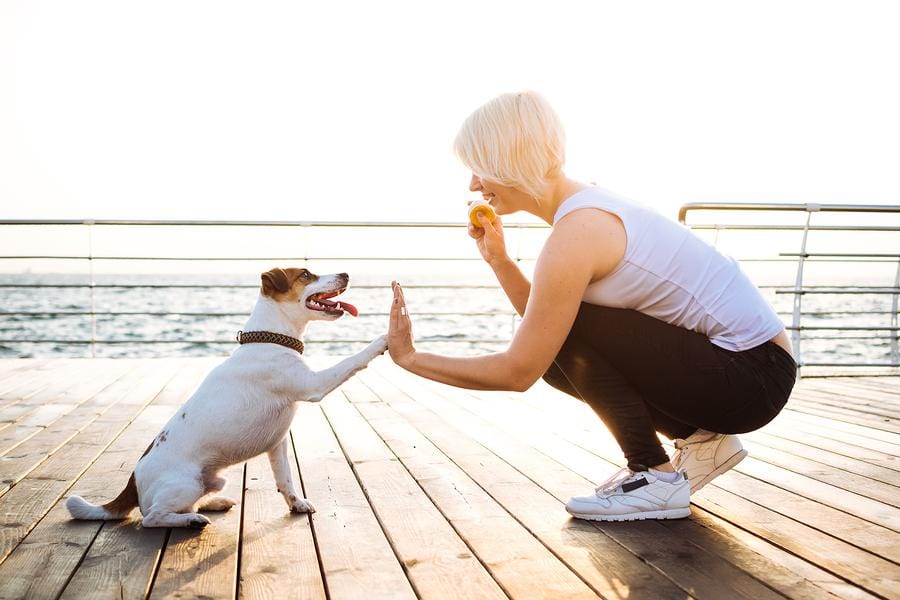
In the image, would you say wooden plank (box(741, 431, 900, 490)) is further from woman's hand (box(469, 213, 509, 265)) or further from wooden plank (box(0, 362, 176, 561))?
wooden plank (box(0, 362, 176, 561))

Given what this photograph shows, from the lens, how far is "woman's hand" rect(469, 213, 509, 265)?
2.07m

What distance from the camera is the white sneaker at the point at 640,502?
187 centimetres

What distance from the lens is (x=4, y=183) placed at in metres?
12.2

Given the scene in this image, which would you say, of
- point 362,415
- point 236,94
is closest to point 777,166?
point 236,94

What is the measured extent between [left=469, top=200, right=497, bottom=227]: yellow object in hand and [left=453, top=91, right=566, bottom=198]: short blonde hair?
0.15 metres

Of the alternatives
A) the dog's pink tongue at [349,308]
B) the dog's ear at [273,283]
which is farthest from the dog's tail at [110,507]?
the dog's pink tongue at [349,308]

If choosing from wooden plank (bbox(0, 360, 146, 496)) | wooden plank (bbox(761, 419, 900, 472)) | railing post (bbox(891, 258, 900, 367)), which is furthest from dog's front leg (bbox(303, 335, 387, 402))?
railing post (bbox(891, 258, 900, 367))

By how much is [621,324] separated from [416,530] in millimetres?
688

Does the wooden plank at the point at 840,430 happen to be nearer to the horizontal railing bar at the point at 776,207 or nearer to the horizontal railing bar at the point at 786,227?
the horizontal railing bar at the point at 776,207

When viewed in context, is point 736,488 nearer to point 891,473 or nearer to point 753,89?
point 891,473

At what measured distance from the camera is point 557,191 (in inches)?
73.9

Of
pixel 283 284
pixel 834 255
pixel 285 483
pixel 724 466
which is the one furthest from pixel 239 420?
pixel 834 255

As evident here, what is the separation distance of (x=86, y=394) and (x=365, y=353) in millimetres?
2616

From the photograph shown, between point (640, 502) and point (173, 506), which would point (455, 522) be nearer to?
point (640, 502)
